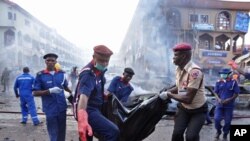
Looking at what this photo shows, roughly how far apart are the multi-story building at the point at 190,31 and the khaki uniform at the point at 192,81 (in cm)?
2555

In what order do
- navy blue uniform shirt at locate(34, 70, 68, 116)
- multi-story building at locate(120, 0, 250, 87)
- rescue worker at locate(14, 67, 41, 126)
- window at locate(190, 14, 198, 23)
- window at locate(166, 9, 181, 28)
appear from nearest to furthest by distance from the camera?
navy blue uniform shirt at locate(34, 70, 68, 116), rescue worker at locate(14, 67, 41, 126), multi-story building at locate(120, 0, 250, 87), window at locate(166, 9, 181, 28), window at locate(190, 14, 198, 23)

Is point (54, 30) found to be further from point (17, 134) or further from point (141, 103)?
point (141, 103)

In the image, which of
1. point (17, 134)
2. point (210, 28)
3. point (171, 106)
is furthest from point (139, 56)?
point (17, 134)

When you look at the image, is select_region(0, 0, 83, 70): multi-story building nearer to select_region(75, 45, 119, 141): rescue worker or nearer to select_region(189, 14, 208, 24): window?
select_region(189, 14, 208, 24): window

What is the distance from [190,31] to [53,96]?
1363 inches

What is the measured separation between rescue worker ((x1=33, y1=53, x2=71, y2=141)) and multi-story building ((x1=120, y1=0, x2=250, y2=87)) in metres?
25.0

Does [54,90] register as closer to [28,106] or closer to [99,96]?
[99,96]

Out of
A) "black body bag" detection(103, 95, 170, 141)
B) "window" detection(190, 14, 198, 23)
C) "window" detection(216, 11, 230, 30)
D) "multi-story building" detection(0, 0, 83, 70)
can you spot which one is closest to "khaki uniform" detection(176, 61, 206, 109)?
"black body bag" detection(103, 95, 170, 141)

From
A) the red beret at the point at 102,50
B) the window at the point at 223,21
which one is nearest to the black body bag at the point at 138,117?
the red beret at the point at 102,50

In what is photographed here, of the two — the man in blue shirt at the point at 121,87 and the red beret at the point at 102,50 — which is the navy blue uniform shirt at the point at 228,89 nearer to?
the man in blue shirt at the point at 121,87

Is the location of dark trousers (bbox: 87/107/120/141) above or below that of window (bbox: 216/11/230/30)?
below

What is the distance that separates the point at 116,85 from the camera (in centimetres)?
645

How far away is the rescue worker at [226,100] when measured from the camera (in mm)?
7035

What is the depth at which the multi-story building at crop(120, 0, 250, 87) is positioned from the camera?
33.0 m
